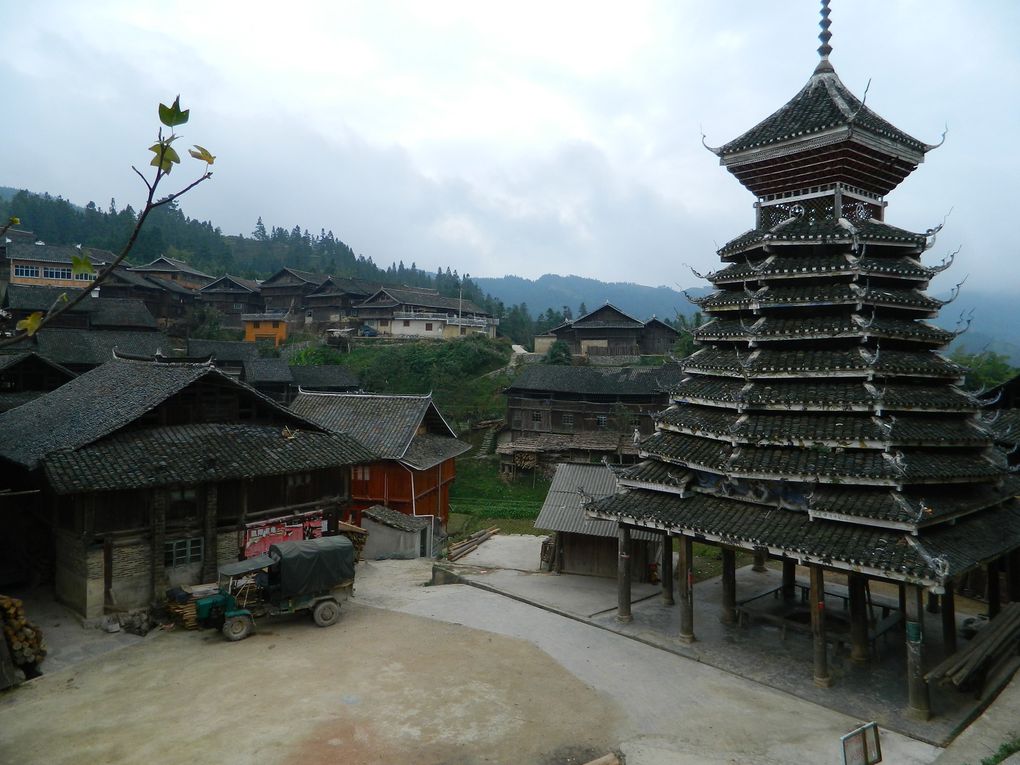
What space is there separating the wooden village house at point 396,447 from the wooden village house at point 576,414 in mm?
13716

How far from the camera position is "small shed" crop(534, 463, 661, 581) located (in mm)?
23500

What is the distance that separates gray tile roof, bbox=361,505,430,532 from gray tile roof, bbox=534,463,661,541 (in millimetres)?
8333

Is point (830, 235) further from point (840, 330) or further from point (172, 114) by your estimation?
point (172, 114)

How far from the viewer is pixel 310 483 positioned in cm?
2394

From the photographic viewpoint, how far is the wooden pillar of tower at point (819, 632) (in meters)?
15.0

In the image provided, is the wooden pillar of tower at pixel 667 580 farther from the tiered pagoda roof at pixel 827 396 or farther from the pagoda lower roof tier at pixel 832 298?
the pagoda lower roof tier at pixel 832 298

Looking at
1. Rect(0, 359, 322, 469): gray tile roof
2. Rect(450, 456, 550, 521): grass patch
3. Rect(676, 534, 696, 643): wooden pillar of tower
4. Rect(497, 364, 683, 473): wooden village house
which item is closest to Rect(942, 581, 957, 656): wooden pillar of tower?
Rect(676, 534, 696, 643): wooden pillar of tower

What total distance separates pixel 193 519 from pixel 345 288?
6834 centimetres

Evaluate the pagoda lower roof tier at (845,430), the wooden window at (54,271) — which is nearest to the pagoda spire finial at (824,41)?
the pagoda lower roof tier at (845,430)

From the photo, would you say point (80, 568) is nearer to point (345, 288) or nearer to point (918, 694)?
point (918, 694)

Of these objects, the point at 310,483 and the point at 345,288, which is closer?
the point at 310,483

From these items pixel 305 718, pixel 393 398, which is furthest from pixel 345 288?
pixel 305 718

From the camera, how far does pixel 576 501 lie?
25422 mm

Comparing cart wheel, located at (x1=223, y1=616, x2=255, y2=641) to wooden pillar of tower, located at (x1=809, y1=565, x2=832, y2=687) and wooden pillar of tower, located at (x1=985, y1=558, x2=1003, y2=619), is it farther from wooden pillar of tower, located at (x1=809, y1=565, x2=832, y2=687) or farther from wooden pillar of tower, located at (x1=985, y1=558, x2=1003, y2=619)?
wooden pillar of tower, located at (x1=985, y1=558, x2=1003, y2=619)
